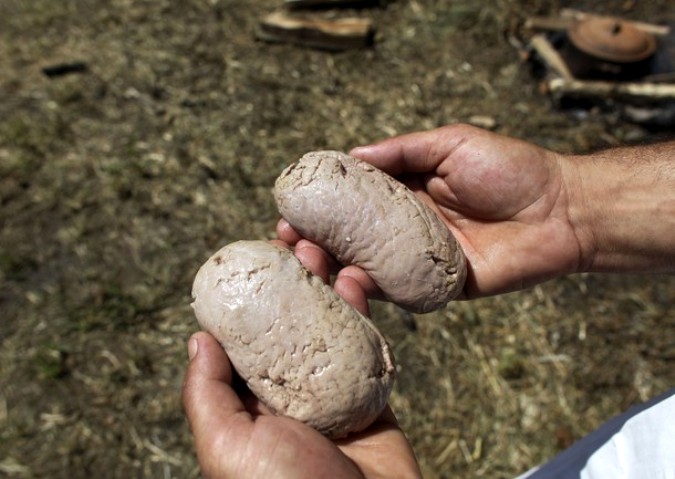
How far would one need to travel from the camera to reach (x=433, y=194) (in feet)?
9.47

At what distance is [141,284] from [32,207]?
3.09 feet

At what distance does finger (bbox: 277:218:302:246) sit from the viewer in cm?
264

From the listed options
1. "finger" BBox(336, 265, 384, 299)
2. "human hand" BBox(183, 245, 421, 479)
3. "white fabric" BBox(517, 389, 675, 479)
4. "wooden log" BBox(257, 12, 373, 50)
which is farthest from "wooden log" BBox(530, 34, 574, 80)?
"human hand" BBox(183, 245, 421, 479)

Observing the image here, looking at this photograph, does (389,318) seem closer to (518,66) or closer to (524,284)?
(524,284)

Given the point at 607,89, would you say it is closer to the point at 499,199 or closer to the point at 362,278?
the point at 499,199

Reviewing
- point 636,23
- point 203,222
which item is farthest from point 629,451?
point 636,23

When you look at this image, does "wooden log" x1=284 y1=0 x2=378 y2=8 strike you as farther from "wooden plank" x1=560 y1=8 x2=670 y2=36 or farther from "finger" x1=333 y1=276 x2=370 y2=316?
"finger" x1=333 y1=276 x2=370 y2=316

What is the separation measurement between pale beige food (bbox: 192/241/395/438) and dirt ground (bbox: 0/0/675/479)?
1.23 m

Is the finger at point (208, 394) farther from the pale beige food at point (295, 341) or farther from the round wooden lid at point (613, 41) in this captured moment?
the round wooden lid at point (613, 41)

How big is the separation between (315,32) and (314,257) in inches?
117

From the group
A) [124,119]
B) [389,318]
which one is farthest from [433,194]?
[124,119]

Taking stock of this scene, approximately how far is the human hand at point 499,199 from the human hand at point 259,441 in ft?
2.12

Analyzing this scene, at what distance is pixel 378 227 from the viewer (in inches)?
96.1

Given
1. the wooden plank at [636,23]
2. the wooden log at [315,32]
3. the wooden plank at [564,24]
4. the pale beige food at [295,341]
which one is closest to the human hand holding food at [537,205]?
the pale beige food at [295,341]
